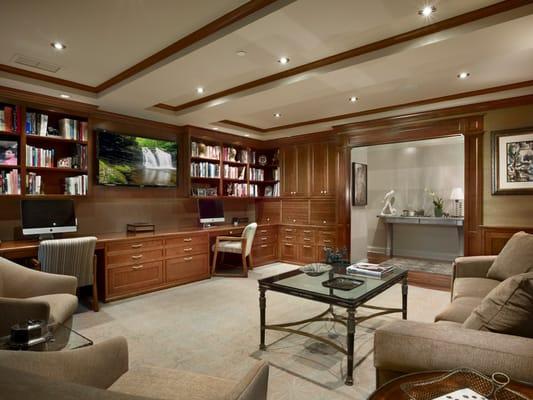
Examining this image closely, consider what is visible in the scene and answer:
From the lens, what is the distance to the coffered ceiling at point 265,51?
2115 mm

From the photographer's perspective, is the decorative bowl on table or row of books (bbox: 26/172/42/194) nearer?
the decorative bowl on table

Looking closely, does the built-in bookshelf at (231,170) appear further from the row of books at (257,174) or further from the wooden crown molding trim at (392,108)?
the wooden crown molding trim at (392,108)

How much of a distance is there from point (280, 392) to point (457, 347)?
1167 mm

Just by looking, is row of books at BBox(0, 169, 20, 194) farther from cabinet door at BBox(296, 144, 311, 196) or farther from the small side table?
cabinet door at BBox(296, 144, 311, 196)

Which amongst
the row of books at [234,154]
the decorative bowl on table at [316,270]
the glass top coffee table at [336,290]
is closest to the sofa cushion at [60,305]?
the glass top coffee table at [336,290]

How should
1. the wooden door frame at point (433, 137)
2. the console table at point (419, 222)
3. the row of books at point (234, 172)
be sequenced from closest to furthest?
the wooden door frame at point (433, 137) → the row of books at point (234, 172) → the console table at point (419, 222)

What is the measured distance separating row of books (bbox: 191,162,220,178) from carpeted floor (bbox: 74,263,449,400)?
182cm

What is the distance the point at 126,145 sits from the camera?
14.5 feet

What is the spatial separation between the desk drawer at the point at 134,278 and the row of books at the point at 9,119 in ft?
6.12

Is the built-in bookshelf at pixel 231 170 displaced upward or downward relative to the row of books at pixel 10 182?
upward

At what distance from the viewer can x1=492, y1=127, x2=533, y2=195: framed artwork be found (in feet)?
12.3

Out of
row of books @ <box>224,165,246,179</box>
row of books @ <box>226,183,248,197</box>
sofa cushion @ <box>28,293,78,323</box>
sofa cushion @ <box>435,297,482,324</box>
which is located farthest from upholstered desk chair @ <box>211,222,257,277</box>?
sofa cushion @ <box>435,297,482,324</box>

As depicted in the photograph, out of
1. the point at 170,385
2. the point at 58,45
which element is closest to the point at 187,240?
the point at 58,45

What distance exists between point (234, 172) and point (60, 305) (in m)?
3.76
